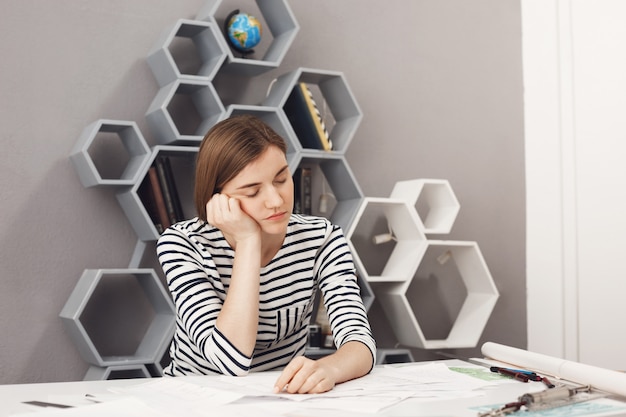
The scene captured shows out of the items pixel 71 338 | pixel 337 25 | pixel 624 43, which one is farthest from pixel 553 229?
pixel 71 338

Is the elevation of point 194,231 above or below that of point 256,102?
below

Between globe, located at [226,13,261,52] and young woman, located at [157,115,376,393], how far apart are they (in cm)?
81

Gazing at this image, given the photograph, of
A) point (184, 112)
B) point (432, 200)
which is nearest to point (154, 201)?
point (184, 112)

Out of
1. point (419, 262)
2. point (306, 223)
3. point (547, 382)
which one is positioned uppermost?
point (419, 262)

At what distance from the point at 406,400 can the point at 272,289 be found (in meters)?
0.60

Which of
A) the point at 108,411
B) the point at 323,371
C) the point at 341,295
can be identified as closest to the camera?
the point at 108,411

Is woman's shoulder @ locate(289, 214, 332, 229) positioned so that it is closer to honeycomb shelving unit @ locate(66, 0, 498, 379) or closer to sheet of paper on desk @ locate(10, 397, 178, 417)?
honeycomb shelving unit @ locate(66, 0, 498, 379)

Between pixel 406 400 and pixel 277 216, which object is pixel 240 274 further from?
pixel 406 400

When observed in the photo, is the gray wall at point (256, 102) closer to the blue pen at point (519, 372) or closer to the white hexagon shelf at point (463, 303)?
the white hexagon shelf at point (463, 303)

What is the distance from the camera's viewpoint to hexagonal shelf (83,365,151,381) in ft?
7.05

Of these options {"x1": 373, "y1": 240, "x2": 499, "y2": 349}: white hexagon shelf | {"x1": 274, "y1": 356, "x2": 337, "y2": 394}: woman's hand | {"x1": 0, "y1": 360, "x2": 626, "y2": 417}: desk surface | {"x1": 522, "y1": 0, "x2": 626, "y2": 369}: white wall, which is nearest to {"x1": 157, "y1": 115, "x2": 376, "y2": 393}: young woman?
{"x1": 274, "y1": 356, "x2": 337, "y2": 394}: woman's hand

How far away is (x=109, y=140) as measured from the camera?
2.35 metres

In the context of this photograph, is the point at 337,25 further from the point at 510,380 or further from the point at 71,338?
the point at 510,380

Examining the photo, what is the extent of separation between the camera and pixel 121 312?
235cm
